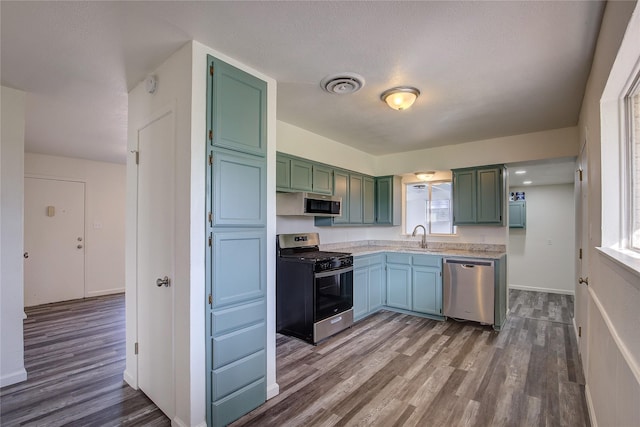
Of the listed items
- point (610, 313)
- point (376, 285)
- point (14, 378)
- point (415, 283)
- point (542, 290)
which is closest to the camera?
point (610, 313)

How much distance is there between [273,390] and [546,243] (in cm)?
610

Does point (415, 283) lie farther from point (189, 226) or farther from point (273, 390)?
point (189, 226)

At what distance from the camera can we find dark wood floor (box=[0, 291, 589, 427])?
213 centimetres

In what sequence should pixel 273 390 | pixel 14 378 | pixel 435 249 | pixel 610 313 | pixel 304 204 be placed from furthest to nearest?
pixel 435 249
pixel 304 204
pixel 14 378
pixel 273 390
pixel 610 313

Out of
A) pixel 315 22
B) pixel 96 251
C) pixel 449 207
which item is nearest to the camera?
pixel 315 22

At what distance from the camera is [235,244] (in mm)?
2113

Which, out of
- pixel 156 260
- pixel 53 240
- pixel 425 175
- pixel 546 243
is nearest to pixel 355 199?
pixel 425 175

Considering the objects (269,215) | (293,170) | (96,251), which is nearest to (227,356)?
(269,215)

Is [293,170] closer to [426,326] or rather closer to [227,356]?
[227,356]

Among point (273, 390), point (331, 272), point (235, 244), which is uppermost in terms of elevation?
point (235, 244)

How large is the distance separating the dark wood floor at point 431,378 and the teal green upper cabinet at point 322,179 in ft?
5.86

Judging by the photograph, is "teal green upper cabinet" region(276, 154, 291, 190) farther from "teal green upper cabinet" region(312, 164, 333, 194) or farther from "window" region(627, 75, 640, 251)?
"window" region(627, 75, 640, 251)

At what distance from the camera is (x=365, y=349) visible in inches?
127

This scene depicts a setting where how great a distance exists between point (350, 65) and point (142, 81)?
165cm
